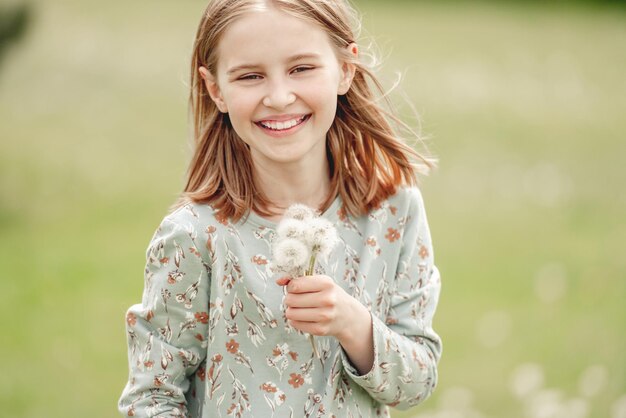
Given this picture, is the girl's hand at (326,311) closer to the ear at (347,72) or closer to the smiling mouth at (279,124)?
the smiling mouth at (279,124)

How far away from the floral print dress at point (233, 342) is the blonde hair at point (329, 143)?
0.09m

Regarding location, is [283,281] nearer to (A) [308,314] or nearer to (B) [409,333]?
(A) [308,314]

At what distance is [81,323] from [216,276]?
3.09m

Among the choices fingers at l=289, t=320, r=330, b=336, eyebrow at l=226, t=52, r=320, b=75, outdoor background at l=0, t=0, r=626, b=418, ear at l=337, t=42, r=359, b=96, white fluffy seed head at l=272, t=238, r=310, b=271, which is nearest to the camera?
white fluffy seed head at l=272, t=238, r=310, b=271

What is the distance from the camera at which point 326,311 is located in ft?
6.92

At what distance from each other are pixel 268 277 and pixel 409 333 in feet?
1.19

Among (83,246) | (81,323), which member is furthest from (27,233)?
(81,323)

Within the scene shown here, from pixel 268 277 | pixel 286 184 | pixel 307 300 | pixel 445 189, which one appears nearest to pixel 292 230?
pixel 307 300

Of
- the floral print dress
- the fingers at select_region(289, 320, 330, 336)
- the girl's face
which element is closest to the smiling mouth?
the girl's face

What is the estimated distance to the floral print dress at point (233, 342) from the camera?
7.41 feet

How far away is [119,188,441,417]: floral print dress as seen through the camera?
226 cm

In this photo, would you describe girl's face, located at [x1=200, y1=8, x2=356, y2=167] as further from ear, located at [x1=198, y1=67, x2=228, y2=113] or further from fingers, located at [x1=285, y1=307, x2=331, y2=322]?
fingers, located at [x1=285, y1=307, x2=331, y2=322]

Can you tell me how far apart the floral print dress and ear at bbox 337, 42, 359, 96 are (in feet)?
1.23

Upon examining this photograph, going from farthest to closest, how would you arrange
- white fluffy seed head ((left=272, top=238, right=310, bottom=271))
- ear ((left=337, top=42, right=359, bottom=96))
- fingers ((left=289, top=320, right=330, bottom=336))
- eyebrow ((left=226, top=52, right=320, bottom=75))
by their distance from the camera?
1. ear ((left=337, top=42, right=359, bottom=96))
2. eyebrow ((left=226, top=52, right=320, bottom=75))
3. fingers ((left=289, top=320, right=330, bottom=336))
4. white fluffy seed head ((left=272, top=238, right=310, bottom=271))
